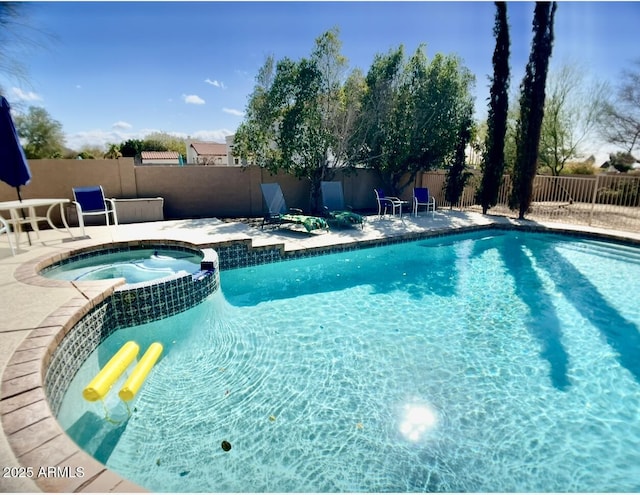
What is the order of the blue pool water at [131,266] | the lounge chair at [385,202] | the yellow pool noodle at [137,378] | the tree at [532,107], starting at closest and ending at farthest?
1. the yellow pool noodle at [137,378]
2. the blue pool water at [131,266]
3. the tree at [532,107]
4. the lounge chair at [385,202]

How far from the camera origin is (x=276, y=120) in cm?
1017

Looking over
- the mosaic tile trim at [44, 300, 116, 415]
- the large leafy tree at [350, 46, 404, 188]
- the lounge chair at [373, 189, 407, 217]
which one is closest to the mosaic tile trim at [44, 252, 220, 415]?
the mosaic tile trim at [44, 300, 116, 415]

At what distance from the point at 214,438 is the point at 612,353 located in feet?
14.7

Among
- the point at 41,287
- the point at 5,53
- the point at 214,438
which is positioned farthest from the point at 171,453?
the point at 5,53

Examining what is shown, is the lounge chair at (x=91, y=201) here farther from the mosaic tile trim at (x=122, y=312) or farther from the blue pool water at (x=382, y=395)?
the blue pool water at (x=382, y=395)

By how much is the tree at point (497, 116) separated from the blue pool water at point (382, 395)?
6750 millimetres

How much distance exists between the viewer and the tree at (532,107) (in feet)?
34.5

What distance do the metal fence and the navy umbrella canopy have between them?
12264mm

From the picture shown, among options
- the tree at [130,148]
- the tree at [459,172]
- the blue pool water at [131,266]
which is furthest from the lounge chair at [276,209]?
the tree at [130,148]

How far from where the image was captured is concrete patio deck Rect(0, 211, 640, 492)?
1.77 m

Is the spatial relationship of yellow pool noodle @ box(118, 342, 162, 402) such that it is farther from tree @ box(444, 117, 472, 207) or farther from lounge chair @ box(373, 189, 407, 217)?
tree @ box(444, 117, 472, 207)

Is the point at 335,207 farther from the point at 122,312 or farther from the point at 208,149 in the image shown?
the point at 208,149

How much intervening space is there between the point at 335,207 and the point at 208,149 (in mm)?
29787

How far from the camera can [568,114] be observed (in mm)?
17328
